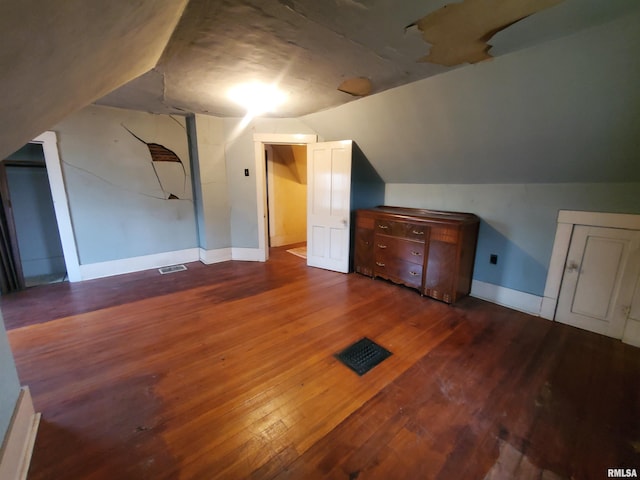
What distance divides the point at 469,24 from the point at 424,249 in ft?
6.63

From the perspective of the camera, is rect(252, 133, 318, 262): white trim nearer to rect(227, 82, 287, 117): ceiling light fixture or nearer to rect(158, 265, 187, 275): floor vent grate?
rect(227, 82, 287, 117): ceiling light fixture

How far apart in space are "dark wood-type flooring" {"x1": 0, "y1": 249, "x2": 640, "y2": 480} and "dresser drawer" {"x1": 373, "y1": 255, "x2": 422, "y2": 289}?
1.09 ft

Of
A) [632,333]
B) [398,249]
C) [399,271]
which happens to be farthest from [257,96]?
[632,333]

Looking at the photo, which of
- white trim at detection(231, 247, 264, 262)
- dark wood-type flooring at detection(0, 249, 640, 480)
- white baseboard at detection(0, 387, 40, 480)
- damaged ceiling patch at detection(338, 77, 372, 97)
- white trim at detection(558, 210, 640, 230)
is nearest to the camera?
white baseboard at detection(0, 387, 40, 480)

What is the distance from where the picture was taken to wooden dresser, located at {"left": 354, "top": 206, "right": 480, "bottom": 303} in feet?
9.16

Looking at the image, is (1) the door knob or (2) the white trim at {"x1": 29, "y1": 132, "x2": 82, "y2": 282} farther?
(2) the white trim at {"x1": 29, "y1": 132, "x2": 82, "y2": 282}

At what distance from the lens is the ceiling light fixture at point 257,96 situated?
2630 mm

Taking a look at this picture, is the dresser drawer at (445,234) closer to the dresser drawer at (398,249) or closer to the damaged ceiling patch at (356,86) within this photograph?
the dresser drawer at (398,249)

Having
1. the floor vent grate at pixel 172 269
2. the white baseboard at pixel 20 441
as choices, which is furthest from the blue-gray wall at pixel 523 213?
the floor vent grate at pixel 172 269

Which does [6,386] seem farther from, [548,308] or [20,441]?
[548,308]

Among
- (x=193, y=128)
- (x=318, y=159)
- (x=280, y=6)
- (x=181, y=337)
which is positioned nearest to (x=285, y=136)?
(x=318, y=159)

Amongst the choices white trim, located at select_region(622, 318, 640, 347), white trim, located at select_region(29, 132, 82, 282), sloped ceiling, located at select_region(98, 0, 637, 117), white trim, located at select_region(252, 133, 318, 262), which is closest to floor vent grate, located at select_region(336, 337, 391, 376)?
white trim, located at select_region(622, 318, 640, 347)

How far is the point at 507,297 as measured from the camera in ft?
9.39

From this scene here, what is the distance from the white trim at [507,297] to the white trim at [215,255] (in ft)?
11.9
